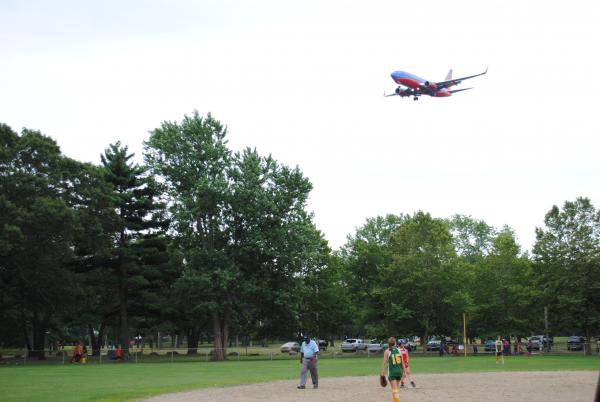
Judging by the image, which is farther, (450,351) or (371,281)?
(371,281)

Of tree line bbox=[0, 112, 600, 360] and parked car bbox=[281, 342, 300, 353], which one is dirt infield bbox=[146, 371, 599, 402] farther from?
parked car bbox=[281, 342, 300, 353]

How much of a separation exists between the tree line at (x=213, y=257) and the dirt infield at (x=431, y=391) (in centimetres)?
2930

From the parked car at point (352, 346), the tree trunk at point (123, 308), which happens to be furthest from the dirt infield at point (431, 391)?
the parked car at point (352, 346)

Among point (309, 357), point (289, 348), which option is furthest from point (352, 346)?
point (309, 357)

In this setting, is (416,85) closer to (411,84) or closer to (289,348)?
(411,84)

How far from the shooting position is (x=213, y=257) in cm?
6006

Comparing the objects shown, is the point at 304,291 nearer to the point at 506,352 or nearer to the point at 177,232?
the point at 177,232

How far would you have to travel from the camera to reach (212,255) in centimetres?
6031

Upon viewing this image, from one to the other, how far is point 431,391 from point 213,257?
1516 inches

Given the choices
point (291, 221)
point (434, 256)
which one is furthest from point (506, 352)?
point (291, 221)

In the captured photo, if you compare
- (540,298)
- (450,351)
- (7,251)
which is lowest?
(450,351)

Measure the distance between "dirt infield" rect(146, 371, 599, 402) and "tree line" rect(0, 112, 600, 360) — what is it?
2930 centimetres

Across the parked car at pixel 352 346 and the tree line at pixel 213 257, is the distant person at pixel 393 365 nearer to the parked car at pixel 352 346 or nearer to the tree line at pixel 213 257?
the tree line at pixel 213 257

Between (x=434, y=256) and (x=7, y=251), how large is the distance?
40.9 m
